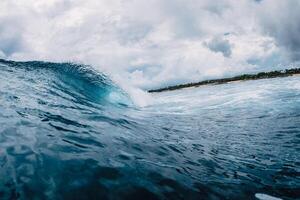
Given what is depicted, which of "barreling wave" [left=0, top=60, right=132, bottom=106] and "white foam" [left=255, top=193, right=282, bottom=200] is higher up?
"barreling wave" [left=0, top=60, right=132, bottom=106]

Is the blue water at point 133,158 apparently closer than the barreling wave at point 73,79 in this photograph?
Yes

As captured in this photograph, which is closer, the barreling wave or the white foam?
the white foam

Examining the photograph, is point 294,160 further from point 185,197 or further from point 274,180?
point 185,197

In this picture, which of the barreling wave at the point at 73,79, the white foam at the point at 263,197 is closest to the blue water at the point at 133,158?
the white foam at the point at 263,197

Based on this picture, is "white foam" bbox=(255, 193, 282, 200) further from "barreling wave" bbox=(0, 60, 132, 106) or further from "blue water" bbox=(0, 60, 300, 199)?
"barreling wave" bbox=(0, 60, 132, 106)

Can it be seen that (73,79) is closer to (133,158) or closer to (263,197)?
(133,158)

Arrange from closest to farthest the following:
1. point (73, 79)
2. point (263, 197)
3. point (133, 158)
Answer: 1. point (263, 197)
2. point (133, 158)
3. point (73, 79)

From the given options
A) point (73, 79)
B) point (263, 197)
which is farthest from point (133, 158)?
point (73, 79)

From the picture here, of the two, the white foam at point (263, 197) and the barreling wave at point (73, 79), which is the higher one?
the barreling wave at point (73, 79)

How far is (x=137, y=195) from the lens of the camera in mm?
3062

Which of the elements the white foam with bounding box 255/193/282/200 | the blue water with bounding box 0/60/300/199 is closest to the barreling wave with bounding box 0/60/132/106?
the blue water with bounding box 0/60/300/199

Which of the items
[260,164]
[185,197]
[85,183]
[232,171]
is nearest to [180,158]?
[232,171]

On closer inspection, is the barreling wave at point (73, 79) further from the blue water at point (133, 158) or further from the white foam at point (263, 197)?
the white foam at point (263, 197)

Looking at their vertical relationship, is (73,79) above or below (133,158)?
above
